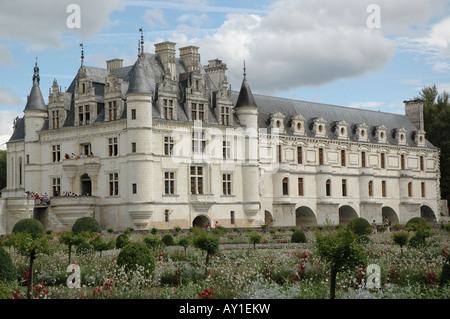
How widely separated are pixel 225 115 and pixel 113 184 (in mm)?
8760

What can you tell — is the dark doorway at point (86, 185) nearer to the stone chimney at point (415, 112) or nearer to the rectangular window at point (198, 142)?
the rectangular window at point (198, 142)

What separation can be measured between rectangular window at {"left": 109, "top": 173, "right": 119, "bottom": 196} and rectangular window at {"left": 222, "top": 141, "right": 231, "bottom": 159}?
23.8ft

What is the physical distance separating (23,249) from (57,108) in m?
30.3

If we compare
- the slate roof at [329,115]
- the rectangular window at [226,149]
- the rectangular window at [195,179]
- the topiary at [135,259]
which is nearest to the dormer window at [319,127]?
the slate roof at [329,115]

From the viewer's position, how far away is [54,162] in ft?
153

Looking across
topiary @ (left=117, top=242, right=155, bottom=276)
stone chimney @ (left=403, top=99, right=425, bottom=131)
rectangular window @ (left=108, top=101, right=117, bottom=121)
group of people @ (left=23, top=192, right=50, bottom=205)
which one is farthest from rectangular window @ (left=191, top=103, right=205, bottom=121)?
stone chimney @ (left=403, top=99, right=425, bottom=131)

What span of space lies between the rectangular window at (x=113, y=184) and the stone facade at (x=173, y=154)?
0.20ft

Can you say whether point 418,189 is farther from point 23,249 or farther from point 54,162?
point 23,249

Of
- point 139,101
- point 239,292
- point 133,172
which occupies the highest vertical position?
point 139,101

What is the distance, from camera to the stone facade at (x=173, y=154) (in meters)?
42.9

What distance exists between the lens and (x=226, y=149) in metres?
47.1
